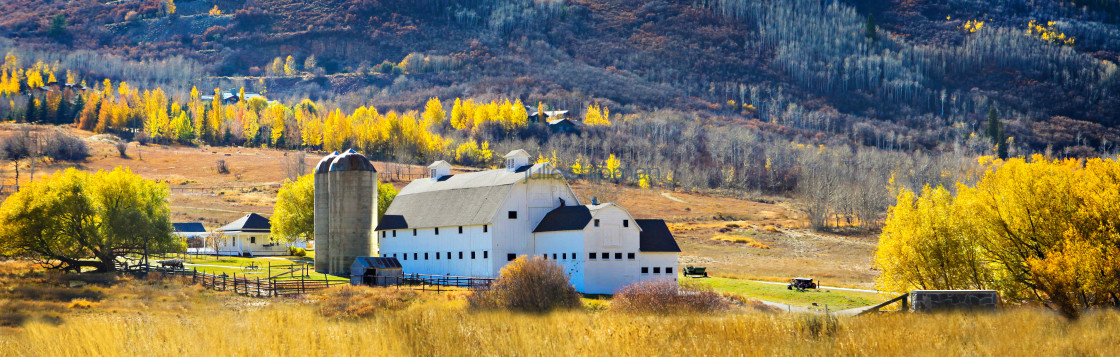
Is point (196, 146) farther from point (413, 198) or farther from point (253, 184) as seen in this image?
point (413, 198)

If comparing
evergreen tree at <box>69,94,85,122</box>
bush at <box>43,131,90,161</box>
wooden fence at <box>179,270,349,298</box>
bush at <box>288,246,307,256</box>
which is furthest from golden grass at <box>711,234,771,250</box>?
evergreen tree at <box>69,94,85,122</box>

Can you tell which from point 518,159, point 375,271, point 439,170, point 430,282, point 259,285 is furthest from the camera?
point 439,170

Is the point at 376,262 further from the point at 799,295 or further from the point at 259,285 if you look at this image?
the point at 799,295

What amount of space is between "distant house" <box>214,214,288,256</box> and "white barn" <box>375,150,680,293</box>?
73.9 ft

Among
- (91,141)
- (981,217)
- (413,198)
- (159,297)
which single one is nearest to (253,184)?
(91,141)

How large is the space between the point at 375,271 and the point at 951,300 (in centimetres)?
4138

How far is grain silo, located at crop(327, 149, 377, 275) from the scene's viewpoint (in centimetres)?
6431

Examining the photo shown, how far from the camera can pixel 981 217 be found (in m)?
38.6

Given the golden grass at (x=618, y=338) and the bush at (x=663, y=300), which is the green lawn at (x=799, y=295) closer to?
the bush at (x=663, y=300)

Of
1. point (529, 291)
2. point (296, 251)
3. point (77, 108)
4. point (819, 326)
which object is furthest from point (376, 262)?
point (77, 108)

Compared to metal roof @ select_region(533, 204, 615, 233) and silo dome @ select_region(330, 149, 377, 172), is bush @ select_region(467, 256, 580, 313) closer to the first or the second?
metal roof @ select_region(533, 204, 615, 233)

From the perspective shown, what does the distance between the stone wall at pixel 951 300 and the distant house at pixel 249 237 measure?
6782 cm

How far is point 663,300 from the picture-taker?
3994 centimetres

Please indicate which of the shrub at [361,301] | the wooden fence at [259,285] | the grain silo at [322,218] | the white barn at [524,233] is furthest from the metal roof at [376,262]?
the shrub at [361,301]
